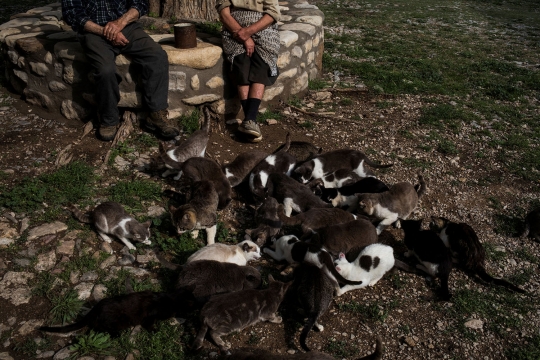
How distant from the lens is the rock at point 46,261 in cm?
454

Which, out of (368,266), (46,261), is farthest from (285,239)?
(46,261)

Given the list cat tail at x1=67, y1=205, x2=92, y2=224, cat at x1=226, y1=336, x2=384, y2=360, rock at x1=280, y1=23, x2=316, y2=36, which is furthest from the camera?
rock at x1=280, y1=23, x2=316, y2=36

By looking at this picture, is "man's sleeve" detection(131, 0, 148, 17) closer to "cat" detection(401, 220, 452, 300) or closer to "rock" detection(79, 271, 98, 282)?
"rock" detection(79, 271, 98, 282)

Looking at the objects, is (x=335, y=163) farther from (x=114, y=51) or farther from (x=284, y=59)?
(x=114, y=51)

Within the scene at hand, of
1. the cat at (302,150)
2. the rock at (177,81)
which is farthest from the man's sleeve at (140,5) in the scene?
the cat at (302,150)

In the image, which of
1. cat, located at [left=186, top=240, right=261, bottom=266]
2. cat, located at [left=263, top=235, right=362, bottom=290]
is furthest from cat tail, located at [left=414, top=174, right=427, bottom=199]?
cat, located at [left=186, top=240, right=261, bottom=266]

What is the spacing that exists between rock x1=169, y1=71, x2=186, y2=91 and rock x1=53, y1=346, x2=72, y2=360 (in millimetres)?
3997

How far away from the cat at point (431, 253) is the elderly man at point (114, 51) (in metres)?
3.52

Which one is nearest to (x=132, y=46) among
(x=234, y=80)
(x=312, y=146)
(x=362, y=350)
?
(x=234, y=80)

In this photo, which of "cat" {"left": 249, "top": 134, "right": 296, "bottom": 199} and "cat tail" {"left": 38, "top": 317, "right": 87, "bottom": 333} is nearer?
"cat tail" {"left": 38, "top": 317, "right": 87, "bottom": 333}

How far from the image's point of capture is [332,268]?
4418 mm

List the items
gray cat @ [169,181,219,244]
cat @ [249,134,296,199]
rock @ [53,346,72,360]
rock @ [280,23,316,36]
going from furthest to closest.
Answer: rock @ [280,23,316,36], cat @ [249,134,296,199], gray cat @ [169,181,219,244], rock @ [53,346,72,360]

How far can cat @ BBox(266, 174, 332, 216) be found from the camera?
553 cm

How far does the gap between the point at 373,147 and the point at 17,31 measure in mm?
5783
